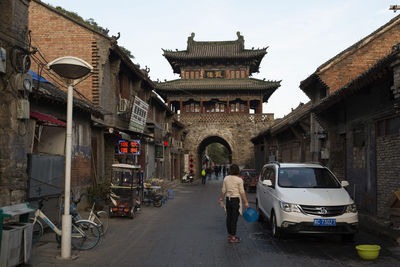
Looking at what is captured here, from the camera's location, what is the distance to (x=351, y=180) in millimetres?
12945

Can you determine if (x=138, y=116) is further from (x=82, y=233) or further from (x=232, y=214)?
(x=82, y=233)

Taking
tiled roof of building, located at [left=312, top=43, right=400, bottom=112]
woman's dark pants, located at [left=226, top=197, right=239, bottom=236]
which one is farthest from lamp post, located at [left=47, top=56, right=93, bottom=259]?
tiled roof of building, located at [left=312, top=43, right=400, bottom=112]

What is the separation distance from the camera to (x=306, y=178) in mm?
8641

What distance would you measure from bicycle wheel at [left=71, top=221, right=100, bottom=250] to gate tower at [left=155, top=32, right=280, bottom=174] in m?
34.2

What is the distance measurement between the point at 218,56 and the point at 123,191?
34345 mm

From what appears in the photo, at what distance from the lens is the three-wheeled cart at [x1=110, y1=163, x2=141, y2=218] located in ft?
36.5

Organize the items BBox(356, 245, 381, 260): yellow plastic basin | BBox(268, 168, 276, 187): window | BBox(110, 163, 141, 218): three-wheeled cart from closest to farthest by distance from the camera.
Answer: BBox(356, 245, 381, 260): yellow plastic basin, BBox(268, 168, 276, 187): window, BBox(110, 163, 141, 218): three-wheeled cart

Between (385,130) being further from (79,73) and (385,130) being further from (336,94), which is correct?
(79,73)

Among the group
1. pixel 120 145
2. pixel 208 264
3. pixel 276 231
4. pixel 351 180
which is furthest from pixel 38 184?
pixel 351 180

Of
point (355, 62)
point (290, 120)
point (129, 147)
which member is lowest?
point (129, 147)

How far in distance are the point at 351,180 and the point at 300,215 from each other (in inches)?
261

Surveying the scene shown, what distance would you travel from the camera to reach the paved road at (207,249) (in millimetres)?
6027

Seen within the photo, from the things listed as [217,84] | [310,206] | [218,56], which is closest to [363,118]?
[310,206]

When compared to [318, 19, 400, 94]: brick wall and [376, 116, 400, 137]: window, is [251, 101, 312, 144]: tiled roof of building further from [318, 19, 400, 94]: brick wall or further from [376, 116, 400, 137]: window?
[376, 116, 400, 137]: window
